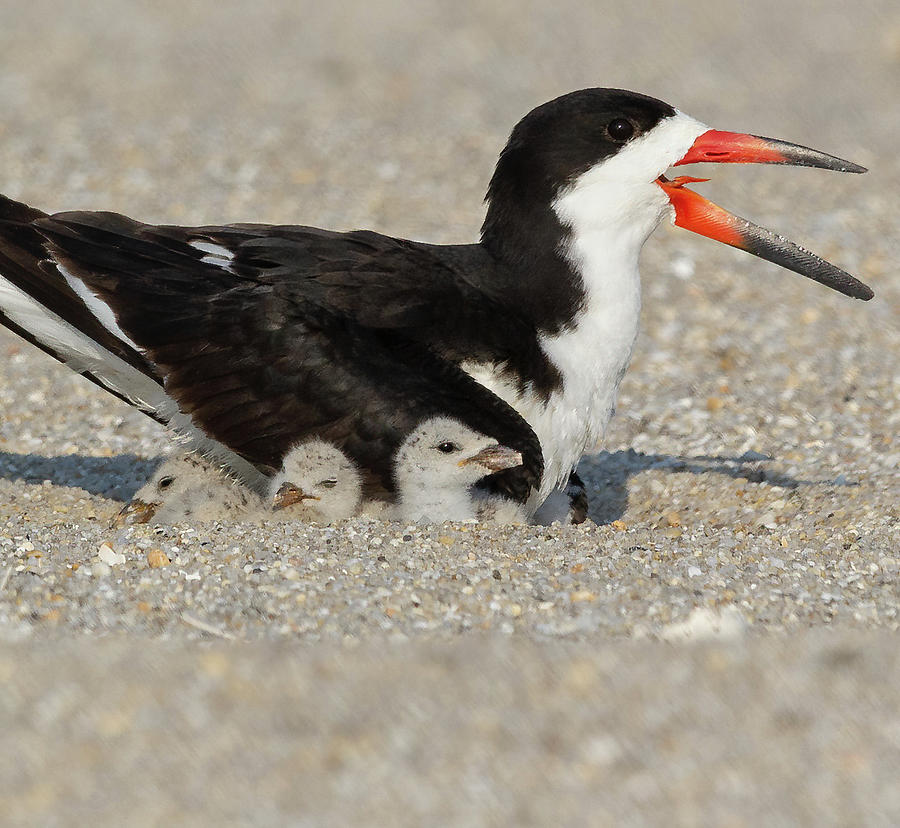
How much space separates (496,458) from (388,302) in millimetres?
522

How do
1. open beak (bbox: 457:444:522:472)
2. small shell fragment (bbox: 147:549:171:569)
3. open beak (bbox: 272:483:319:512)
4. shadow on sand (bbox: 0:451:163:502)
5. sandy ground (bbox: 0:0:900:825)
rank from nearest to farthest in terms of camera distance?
sandy ground (bbox: 0:0:900:825)
small shell fragment (bbox: 147:549:171:569)
open beak (bbox: 457:444:522:472)
open beak (bbox: 272:483:319:512)
shadow on sand (bbox: 0:451:163:502)

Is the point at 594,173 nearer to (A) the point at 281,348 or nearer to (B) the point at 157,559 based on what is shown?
(A) the point at 281,348

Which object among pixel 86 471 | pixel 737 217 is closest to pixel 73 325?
pixel 86 471

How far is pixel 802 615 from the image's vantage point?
356 centimetres

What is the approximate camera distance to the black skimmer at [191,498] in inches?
172

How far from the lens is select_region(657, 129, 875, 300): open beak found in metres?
4.32

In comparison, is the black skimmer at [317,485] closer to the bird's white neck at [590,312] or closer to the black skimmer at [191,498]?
the black skimmer at [191,498]

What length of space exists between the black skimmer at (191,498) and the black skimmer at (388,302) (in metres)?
0.07

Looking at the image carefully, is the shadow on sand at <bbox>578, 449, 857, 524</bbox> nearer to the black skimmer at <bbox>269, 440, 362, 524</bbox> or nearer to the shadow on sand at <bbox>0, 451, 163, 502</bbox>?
the black skimmer at <bbox>269, 440, 362, 524</bbox>

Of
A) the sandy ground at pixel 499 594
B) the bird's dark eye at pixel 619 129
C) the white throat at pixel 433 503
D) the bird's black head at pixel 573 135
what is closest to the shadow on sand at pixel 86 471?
the sandy ground at pixel 499 594

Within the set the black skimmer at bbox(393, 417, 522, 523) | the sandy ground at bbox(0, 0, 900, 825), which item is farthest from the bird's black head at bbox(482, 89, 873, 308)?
the sandy ground at bbox(0, 0, 900, 825)

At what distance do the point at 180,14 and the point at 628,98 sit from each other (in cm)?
769

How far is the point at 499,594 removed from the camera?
3.55 meters

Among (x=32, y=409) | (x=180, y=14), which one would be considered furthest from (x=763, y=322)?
(x=180, y=14)
